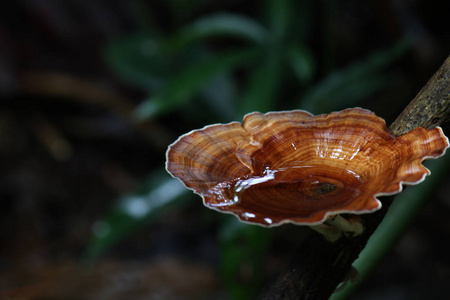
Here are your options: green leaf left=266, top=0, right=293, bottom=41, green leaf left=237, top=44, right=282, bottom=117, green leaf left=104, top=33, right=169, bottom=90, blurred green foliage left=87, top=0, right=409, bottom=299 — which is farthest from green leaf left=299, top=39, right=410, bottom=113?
green leaf left=104, top=33, right=169, bottom=90

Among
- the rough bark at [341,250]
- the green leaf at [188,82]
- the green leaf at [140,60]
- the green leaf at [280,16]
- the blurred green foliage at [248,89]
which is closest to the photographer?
the rough bark at [341,250]

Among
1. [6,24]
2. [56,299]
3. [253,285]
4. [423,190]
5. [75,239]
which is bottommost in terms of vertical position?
[423,190]

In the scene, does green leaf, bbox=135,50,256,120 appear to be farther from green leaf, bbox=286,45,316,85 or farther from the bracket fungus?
the bracket fungus

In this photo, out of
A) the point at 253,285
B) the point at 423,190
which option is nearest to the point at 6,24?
the point at 253,285

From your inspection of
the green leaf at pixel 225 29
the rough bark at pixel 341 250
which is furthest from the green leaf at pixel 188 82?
the rough bark at pixel 341 250

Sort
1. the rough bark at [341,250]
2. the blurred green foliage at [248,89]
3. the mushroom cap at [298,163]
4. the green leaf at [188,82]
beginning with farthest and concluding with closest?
the green leaf at [188,82] → the blurred green foliage at [248,89] → the rough bark at [341,250] → the mushroom cap at [298,163]

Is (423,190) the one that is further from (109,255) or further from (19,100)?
(19,100)

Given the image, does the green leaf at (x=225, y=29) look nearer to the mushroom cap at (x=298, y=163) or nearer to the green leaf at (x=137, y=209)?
the green leaf at (x=137, y=209)
